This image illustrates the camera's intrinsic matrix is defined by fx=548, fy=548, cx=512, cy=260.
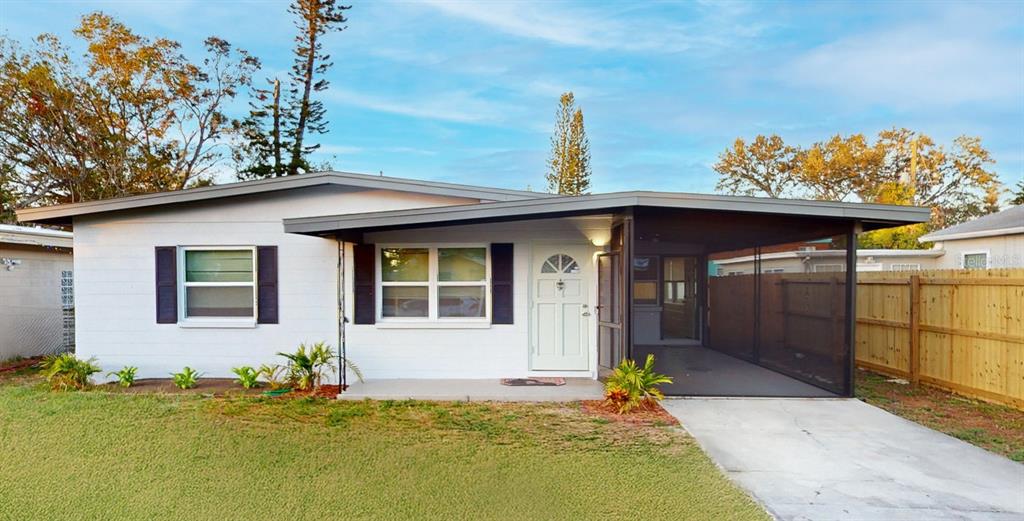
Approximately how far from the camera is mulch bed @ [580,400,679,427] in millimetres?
5430

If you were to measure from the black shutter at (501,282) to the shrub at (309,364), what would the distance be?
7.38 feet

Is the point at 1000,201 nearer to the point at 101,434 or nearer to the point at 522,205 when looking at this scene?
the point at 522,205

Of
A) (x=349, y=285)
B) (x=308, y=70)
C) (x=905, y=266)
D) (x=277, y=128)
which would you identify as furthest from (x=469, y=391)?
(x=277, y=128)

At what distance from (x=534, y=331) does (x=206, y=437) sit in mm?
3991

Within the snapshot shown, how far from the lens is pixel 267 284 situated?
7.44 m

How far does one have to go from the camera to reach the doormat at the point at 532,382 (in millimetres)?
6984

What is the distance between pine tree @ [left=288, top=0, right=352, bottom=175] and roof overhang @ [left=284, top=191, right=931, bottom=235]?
1376cm

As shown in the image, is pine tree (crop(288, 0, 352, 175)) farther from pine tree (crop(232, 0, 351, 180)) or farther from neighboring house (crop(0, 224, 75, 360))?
neighboring house (crop(0, 224, 75, 360))

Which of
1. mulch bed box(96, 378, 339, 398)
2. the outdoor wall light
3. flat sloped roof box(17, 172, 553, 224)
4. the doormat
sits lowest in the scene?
mulch bed box(96, 378, 339, 398)

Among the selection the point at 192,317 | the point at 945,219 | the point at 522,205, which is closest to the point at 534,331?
the point at 522,205

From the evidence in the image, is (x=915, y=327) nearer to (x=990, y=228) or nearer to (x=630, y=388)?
(x=630, y=388)

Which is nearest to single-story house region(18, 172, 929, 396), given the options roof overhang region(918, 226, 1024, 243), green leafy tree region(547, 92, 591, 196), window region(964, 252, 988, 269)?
roof overhang region(918, 226, 1024, 243)

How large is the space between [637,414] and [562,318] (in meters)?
2.03

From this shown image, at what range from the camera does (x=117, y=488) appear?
379cm
